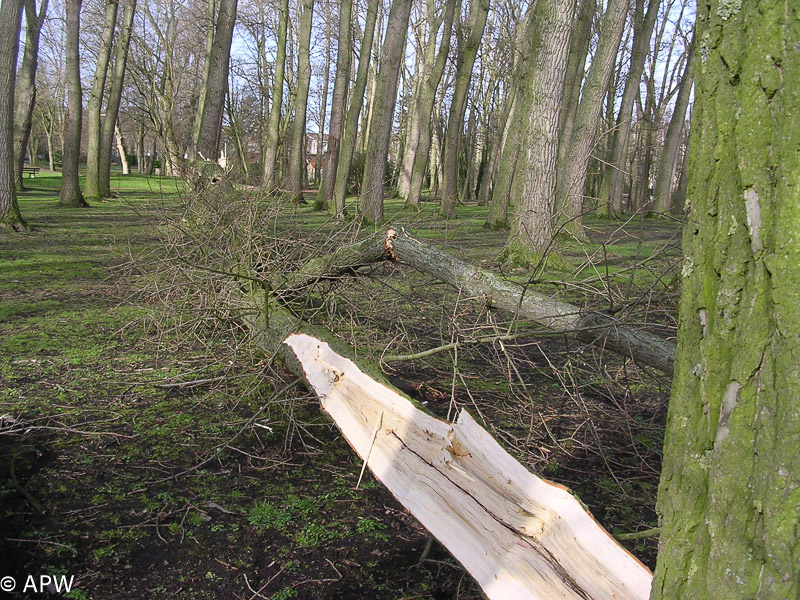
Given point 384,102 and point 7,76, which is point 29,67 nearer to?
point 7,76

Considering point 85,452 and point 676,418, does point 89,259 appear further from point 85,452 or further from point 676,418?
point 676,418

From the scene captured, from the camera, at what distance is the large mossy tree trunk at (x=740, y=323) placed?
1254mm

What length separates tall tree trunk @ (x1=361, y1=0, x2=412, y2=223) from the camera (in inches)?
497

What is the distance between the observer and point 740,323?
133 cm

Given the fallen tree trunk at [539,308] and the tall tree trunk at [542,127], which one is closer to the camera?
the fallen tree trunk at [539,308]

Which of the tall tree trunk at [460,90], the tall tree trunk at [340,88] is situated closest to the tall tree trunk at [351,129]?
the tall tree trunk at [340,88]

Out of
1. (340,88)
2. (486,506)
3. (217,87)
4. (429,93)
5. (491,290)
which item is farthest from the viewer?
(429,93)

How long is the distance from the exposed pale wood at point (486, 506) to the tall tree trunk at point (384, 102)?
9725 mm

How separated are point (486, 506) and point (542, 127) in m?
7.42

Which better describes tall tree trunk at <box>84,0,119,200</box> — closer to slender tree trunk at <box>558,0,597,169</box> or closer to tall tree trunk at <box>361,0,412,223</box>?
tall tree trunk at <box>361,0,412,223</box>

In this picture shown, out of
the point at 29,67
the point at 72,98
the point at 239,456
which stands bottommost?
the point at 239,456

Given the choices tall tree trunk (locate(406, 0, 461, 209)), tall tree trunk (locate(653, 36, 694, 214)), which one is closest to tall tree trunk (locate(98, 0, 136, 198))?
tall tree trunk (locate(406, 0, 461, 209))

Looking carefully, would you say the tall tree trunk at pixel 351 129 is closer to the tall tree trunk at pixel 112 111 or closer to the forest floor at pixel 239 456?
the tall tree trunk at pixel 112 111

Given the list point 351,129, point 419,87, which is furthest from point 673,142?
point 351,129
